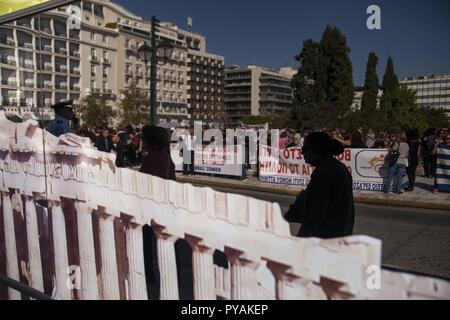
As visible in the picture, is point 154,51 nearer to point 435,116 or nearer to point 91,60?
point 91,60

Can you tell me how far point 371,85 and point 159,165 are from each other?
124 centimetres

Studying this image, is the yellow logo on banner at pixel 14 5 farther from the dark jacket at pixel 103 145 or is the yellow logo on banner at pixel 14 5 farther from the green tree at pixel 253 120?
the green tree at pixel 253 120

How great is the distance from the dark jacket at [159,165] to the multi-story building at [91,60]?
21 centimetres

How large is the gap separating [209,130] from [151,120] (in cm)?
43

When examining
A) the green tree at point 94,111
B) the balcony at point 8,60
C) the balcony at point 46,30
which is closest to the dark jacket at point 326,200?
the green tree at point 94,111

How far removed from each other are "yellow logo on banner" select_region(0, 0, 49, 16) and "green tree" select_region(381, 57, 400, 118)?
2.32 m

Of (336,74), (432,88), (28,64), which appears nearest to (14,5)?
(28,64)

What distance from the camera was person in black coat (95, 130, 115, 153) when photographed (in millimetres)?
2609

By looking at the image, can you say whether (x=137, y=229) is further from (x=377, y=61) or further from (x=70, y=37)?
(x=377, y=61)

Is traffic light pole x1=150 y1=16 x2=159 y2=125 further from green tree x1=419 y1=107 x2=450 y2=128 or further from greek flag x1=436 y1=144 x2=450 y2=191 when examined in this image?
greek flag x1=436 y1=144 x2=450 y2=191

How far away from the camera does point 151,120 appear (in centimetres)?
254

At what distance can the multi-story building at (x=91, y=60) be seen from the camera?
7.97ft

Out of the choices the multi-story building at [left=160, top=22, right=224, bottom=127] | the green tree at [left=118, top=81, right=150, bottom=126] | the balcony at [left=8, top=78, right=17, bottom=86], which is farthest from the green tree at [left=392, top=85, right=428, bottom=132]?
the balcony at [left=8, top=78, right=17, bottom=86]
